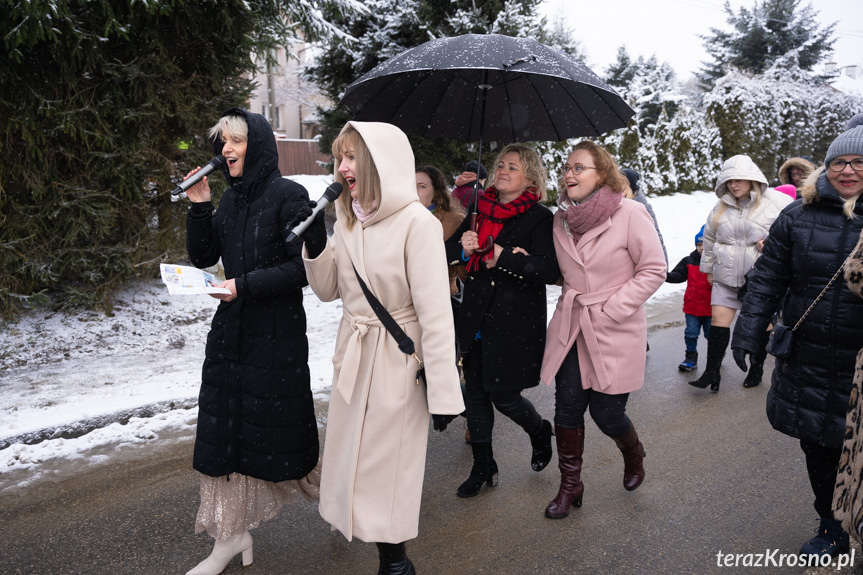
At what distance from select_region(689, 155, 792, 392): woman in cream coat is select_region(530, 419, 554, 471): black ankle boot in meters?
2.37

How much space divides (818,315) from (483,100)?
7.15 ft

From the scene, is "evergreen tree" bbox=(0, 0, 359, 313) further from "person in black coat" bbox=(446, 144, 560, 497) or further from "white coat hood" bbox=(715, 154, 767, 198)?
"white coat hood" bbox=(715, 154, 767, 198)

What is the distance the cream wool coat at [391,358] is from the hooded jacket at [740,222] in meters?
3.97

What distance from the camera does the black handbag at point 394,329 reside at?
2.81 m

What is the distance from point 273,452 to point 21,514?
1737 millimetres

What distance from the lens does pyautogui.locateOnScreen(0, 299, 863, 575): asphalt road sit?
3332mm

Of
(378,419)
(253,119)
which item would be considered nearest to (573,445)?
(378,419)

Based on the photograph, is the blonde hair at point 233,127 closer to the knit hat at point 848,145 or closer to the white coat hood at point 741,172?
the knit hat at point 848,145

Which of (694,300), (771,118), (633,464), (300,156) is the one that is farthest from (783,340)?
(300,156)

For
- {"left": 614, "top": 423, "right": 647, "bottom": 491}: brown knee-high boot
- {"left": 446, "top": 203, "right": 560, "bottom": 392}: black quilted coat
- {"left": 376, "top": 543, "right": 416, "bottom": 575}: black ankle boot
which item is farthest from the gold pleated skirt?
{"left": 614, "top": 423, "right": 647, "bottom": 491}: brown knee-high boot

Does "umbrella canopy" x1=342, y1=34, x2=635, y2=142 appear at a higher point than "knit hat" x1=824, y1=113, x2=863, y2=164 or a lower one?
higher

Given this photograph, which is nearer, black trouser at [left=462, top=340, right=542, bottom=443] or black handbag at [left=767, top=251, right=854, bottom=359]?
black handbag at [left=767, top=251, right=854, bottom=359]

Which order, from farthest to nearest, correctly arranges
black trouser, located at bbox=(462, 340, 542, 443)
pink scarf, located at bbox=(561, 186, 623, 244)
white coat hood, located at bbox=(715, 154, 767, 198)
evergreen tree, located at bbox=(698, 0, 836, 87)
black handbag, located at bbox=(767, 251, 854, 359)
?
evergreen tree, located at bbox=(698, 0, 836, 87)
white coat hood, located at bbox=(715, 154, 767, 198)
black trouser, located at bbox=(462, 340, 542, 443)
pink scarf, located at bbox=(561, 186, 623, 244)
black handbag, located at bbox=(767, 251, 854, 359)

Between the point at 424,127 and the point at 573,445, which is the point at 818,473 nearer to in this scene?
the point at 573,445
